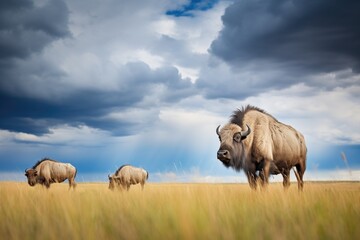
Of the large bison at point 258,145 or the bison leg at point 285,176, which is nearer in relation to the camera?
the large bison at point 258,145

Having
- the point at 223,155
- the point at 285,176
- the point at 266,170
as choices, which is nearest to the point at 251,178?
the point at 266,170

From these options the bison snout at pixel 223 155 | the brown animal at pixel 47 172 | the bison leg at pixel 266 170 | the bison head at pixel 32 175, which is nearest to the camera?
the bison snout at pixel 223 155

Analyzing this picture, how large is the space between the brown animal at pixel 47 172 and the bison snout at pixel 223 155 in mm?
24964

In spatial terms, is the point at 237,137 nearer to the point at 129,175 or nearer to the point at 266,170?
the point at 266,170

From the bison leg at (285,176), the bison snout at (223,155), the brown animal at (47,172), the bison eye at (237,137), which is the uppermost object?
the brown animal at (47,172)

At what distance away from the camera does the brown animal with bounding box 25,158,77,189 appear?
32.0 m

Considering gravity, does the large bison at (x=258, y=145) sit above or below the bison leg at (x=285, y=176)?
above

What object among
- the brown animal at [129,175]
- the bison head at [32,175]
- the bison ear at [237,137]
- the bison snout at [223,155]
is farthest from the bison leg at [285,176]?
the bison head at [32,175]

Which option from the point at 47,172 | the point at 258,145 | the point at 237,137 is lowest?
the point at 258,145

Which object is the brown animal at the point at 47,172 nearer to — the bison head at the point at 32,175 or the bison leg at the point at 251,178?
the bison head at the point at 32,175

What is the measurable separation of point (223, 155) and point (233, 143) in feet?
3.01

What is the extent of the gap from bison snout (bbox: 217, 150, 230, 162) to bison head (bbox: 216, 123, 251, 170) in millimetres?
84

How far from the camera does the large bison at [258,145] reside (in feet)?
38.1

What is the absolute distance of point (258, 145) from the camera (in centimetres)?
1225
